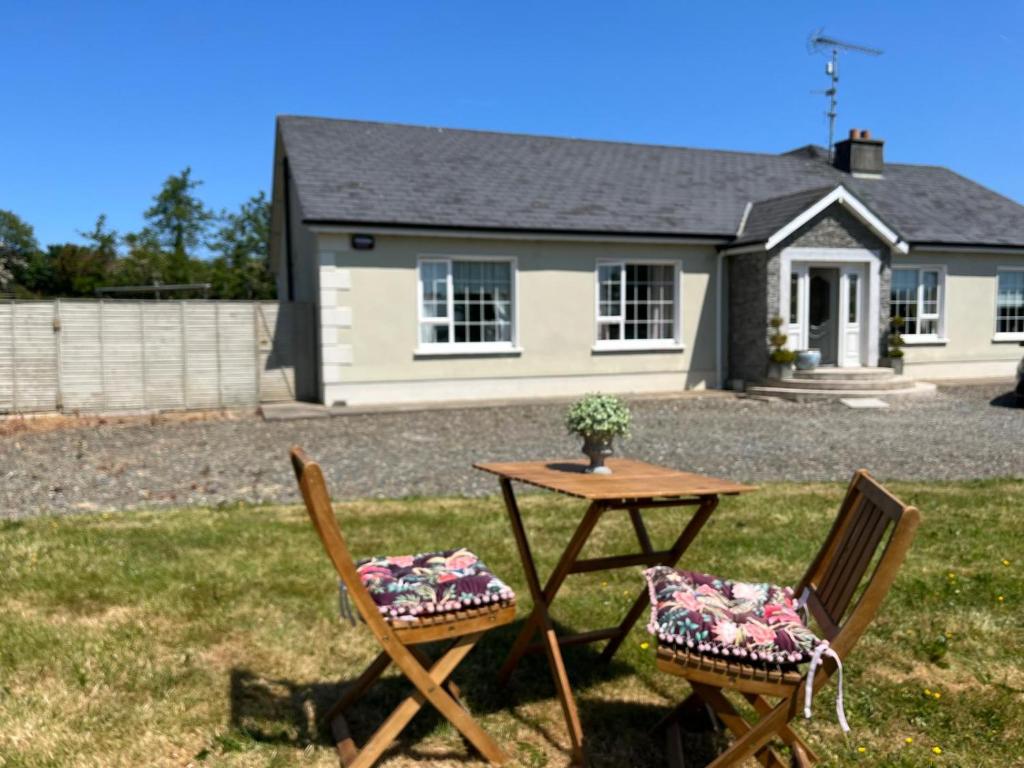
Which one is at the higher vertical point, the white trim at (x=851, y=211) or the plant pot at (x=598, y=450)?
the white trim at (x=851, y=211)

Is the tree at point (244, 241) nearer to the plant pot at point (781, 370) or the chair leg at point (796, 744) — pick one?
the plant pot at point (781, 370)

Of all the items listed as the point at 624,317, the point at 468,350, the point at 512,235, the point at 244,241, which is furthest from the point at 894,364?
the point at 244,241

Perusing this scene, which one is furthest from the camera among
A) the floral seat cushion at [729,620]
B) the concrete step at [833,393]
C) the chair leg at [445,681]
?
the concrete step at [833,393]

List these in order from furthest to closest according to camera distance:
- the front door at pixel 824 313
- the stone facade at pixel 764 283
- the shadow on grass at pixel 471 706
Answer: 1. the front door at pixel 824 313
2. the stone facade at pixel 764 283
3. the shadow on grass at pixel 471 706

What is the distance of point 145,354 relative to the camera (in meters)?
14.8

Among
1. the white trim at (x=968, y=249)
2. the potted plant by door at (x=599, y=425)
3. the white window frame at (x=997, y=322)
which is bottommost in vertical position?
the potted plant by door at (x=599, y=425)

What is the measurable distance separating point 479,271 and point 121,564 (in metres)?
11.2

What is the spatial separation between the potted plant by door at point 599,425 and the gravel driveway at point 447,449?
415cm

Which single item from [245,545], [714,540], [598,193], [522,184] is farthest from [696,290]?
[245,545]

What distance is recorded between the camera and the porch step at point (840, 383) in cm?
1606

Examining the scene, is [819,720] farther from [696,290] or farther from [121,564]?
[696,290]

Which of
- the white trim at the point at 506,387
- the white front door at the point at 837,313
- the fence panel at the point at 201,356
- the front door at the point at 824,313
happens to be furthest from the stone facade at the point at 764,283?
the fence panel at the point at 201,356

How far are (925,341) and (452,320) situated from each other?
1173 centimetres

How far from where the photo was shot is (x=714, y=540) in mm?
6066
